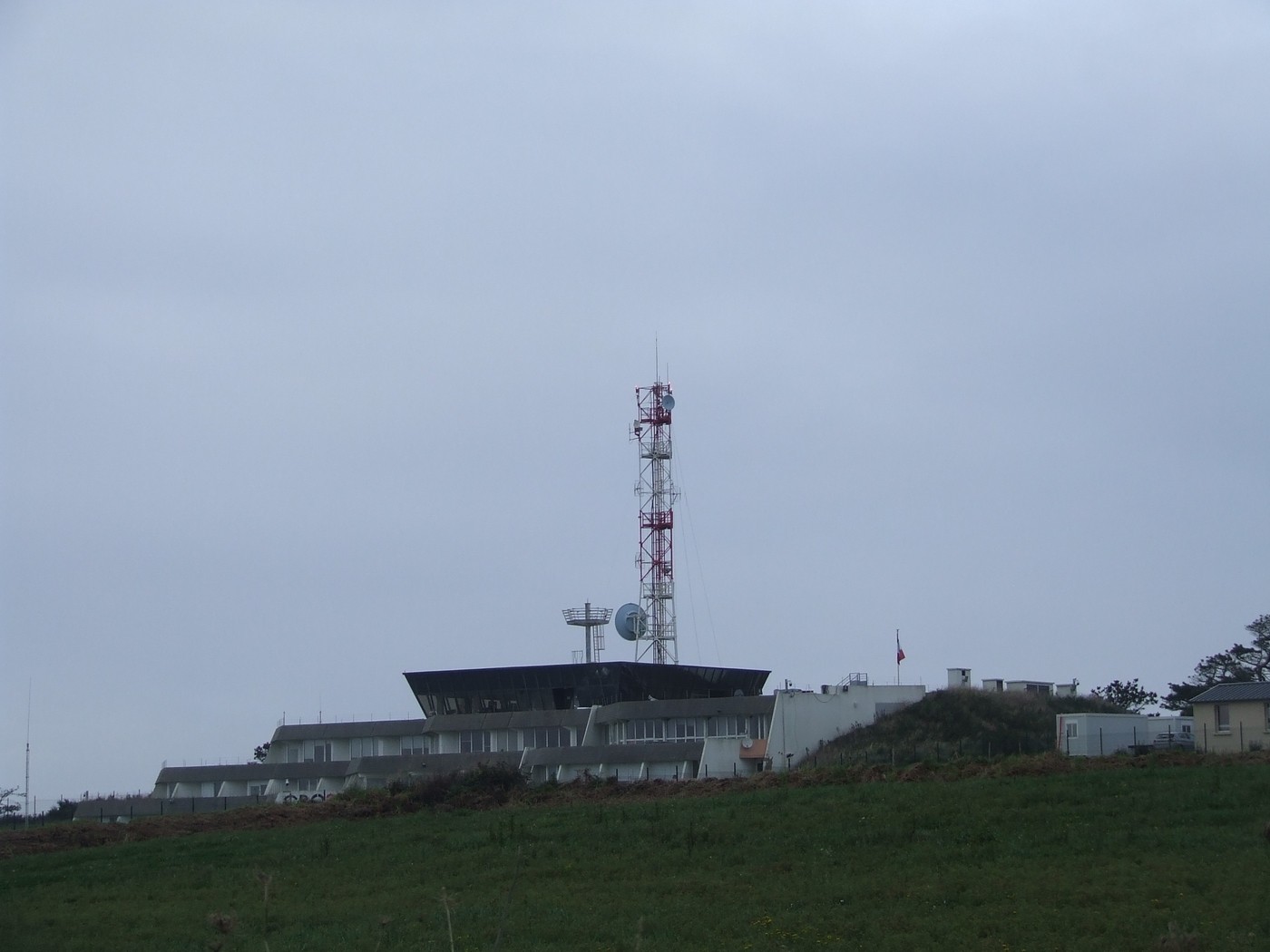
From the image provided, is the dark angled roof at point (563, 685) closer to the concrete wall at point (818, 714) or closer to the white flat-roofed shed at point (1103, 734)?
the concrete wall at point (818, 714)

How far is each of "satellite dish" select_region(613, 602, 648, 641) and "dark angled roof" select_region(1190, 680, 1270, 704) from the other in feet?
106

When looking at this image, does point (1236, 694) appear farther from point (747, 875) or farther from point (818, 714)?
point (747, 875)

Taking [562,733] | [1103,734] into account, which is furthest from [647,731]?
[1103,734]

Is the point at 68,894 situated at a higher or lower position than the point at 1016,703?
lower

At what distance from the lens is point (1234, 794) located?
39.1 meters

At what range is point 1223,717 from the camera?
57219 mm

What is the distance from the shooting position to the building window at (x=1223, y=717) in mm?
56906

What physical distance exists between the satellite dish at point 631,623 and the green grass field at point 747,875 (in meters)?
29.1

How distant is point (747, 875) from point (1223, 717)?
98.4 feet

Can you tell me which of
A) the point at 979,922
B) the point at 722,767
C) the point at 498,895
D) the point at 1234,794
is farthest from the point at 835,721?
the point at 979,922

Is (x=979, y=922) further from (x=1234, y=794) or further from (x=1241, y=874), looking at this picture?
(x=1234, y=794)

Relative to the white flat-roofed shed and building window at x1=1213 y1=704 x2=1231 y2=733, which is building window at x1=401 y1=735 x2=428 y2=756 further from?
building window at x1=1213 y1=704 x2=1231 y2=733

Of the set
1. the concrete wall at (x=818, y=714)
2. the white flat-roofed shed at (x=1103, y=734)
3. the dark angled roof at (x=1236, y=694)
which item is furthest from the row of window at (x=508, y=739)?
the dark angled roof at (x=1236, y=694)

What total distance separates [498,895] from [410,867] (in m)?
6.65
